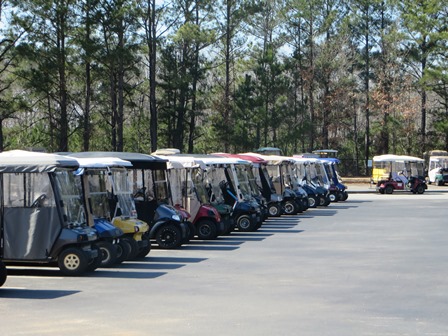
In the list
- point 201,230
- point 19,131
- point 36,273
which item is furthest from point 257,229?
point 19,131

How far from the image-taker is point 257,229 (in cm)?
2697

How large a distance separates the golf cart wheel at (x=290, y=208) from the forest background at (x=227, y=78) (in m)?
22.9

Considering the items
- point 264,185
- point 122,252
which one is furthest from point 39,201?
point 264,185

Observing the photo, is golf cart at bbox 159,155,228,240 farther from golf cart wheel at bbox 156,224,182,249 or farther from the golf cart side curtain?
the golf cart side curtain

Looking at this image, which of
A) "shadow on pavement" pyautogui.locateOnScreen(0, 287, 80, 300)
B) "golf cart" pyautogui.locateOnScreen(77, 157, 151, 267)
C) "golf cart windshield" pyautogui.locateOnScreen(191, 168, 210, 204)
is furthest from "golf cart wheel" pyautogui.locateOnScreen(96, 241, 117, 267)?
"golf cart windshield" pyautogui.locateOnScreen(191, 168, 210, 204)

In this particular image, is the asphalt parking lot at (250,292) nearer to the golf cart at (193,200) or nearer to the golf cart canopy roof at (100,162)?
the golf cart at (193,200)

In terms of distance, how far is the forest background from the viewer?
56156 mm

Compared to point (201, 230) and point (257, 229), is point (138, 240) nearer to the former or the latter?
point (201, 230)

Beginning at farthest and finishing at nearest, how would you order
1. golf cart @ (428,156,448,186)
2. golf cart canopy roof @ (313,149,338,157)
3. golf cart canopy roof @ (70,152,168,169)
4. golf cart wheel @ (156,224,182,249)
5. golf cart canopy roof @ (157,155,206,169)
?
golf cart canopy roof @ (313,149,338,157) < golf cart @ (428,156,448,186) < golf cart canopy roof @ (157,155,206,169) < golf cart canopy roof @ (70,152,168,169) < golf cart wheel @ (156,224,182,249)

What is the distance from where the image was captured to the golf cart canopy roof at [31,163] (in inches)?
632

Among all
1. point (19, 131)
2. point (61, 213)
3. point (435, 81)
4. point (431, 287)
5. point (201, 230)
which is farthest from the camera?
point (435, 81)

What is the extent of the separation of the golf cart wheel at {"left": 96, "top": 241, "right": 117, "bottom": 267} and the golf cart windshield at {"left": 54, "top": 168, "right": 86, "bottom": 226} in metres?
0.69

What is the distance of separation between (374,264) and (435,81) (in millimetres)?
61604

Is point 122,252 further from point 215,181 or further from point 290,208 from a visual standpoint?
point 290,208
